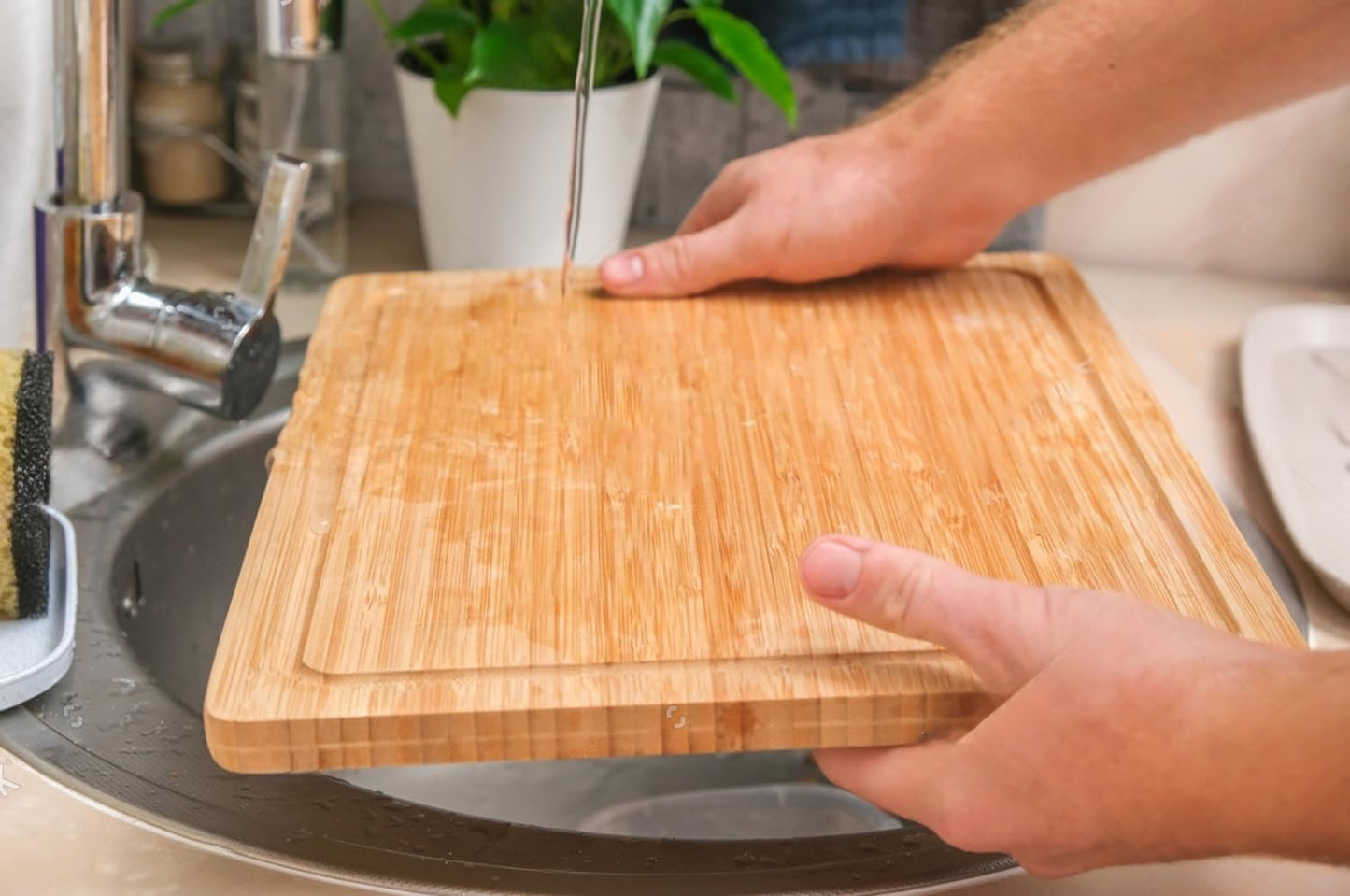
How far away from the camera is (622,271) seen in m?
0.86

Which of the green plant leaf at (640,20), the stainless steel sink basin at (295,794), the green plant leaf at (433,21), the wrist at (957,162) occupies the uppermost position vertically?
the green plant leaf at (640,20)

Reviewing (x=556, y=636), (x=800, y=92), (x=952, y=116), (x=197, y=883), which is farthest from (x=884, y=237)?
(x=197, y=883)

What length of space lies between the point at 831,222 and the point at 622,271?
0.43 feet

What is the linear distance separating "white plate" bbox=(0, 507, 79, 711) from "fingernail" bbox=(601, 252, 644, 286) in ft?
1.11

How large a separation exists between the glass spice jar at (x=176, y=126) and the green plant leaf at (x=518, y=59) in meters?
0.27


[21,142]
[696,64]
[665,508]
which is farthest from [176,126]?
[665,508]

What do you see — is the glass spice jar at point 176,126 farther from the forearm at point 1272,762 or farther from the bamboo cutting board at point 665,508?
the forearm at point 1272,762

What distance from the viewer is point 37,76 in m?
0.92

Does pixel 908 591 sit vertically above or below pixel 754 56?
below

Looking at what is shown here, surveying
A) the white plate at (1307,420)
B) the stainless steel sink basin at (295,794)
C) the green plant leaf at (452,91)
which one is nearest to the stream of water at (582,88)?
the green plant leaf at (452,91)

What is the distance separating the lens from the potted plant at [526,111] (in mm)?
963

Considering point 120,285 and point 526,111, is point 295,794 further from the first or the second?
point 526,111

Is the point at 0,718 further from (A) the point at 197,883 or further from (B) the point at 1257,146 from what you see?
(B) the point at 1257,146

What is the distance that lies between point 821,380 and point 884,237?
0.14 m
